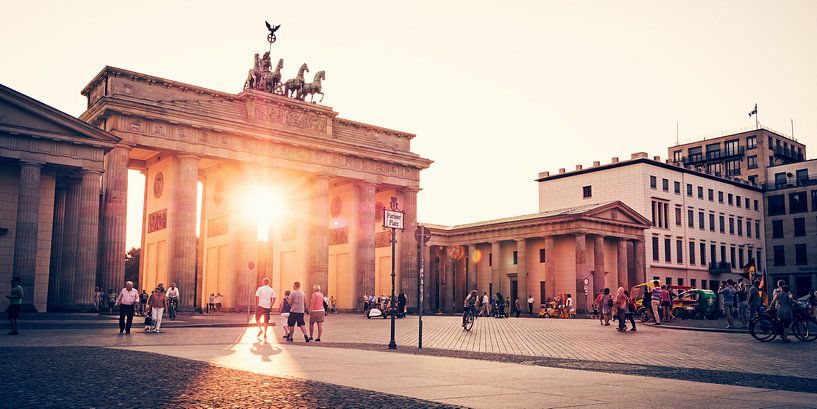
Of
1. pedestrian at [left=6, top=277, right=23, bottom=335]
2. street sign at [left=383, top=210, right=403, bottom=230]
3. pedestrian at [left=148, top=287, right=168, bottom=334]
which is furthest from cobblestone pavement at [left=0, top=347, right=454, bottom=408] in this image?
pedestrian at [left=148, top=287, right=168, bottom=334]

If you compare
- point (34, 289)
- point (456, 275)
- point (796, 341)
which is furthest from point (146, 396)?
point (456, 275)

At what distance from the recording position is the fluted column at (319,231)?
5247 cm

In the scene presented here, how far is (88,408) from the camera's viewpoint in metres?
7.08

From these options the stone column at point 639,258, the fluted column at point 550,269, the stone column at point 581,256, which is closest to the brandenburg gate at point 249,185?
the fluted column at point 550,269

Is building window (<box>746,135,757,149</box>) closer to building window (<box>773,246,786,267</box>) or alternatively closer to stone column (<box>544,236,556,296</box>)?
building window (<box>773,246,786,267</box>)

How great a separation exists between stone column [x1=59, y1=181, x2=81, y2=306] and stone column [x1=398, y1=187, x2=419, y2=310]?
1122 inches

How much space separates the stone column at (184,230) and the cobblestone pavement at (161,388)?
1281 inches

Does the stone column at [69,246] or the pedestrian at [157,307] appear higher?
the stone column at [69,246]

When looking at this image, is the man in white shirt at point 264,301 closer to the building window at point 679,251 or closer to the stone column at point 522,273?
the stone column at point 522,273

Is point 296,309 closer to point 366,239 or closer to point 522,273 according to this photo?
point 366,239

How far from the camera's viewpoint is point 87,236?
35.5m

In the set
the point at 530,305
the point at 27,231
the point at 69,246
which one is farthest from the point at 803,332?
the point at 530,305

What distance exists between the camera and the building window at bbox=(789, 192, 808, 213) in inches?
3228

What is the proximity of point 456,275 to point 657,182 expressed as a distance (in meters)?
23.1
